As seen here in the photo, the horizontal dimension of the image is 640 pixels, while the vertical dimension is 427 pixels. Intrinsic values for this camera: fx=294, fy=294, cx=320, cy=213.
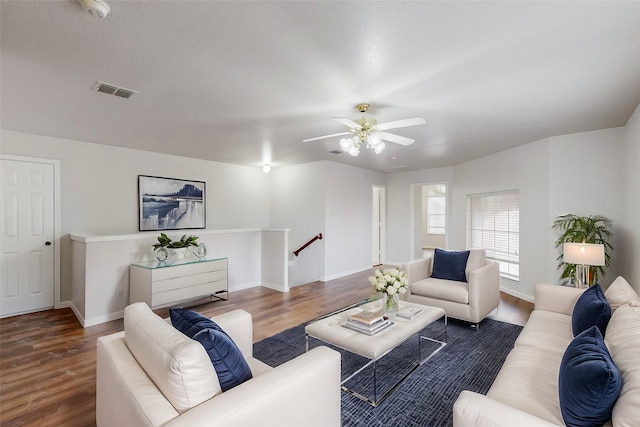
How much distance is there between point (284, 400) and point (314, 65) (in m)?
2.06

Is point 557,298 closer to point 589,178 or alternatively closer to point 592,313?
point 592,313

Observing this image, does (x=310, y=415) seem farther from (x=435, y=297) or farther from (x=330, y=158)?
(x=330, y=158)

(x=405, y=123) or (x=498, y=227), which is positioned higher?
(x=405, y=123)

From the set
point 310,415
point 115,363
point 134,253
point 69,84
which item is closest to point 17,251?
point 134,253

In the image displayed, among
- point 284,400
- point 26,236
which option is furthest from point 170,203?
point 284,400

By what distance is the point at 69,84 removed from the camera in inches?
94.1

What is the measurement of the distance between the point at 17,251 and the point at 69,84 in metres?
2.93

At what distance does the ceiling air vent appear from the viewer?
2.41 metres

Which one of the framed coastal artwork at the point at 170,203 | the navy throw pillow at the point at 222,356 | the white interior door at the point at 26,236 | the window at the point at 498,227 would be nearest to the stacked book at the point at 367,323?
the navy throw pillow at the point at 222,356

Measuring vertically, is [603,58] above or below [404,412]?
above

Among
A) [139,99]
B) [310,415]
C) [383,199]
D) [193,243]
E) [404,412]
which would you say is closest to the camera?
[310,415]

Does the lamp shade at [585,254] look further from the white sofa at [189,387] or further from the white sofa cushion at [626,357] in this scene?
the white sofa at [189,387]

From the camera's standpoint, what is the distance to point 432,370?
2.52 meters

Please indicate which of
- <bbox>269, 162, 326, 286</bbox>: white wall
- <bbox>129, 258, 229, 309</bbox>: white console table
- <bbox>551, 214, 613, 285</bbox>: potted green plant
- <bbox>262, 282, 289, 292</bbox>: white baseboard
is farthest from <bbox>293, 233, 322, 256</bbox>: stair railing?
<bbox>551, 214, 613, 285</bbox>: potted green plant
